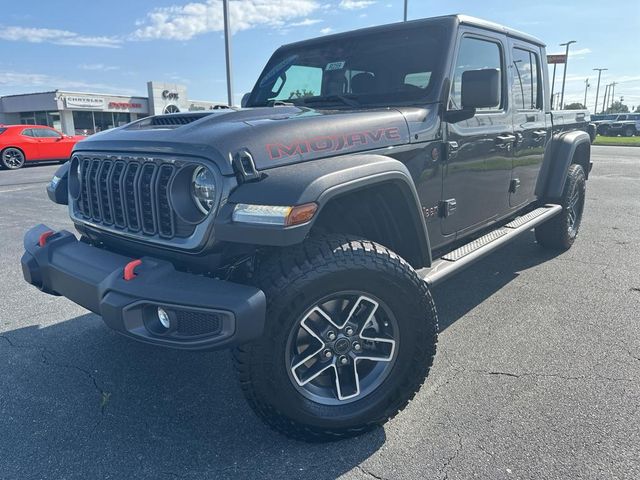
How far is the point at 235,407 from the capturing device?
2.73 meters

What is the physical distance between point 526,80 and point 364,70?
6.01 feet

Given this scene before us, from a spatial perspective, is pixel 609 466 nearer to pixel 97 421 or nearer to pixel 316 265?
pixel 316 265

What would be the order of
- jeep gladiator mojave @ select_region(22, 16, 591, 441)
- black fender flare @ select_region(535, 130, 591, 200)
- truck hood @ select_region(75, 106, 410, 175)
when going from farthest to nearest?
black fender flare @ select_region(535, 130, 591, 200)
truck hood @ select_region(75, 106, 410, 175)
jeep gladiator mojave @ select_region(22, 16, 591, 441)

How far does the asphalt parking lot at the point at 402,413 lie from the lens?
227 centimetres

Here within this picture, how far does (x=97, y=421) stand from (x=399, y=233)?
75.0 inches

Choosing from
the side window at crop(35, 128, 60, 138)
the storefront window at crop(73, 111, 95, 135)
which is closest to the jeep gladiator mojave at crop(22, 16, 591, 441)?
the side window at crop(35, 128, 60, 138)

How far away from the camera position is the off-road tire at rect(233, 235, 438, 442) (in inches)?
84.7

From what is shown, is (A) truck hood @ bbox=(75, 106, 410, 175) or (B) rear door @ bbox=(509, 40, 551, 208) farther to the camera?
(B) rear door @ bbox=(509, 40, 551, 208)

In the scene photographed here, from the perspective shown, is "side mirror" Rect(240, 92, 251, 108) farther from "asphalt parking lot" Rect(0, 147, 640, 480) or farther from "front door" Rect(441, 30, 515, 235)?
"asphalt parking lot" Rect(0, 147, 640, 480)

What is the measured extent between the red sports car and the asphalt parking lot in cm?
1479

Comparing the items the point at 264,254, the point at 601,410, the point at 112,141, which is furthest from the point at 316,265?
the point at 601,410

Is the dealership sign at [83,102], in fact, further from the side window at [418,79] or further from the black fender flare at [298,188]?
the black fender flare at [298,188]

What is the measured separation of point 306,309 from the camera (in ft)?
7.27

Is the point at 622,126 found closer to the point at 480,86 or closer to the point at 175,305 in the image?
the point at 480,86
